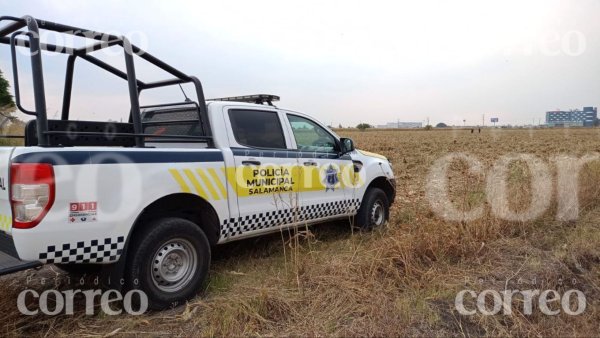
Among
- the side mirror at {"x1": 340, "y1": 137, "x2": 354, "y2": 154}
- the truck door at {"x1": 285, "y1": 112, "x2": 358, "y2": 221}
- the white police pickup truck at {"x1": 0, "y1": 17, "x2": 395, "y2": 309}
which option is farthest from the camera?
the side mirror at {"x1": 340, "y1": 137, "x2": 354, "y2": 154}

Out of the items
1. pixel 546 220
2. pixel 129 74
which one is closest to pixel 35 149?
pixel 129 74

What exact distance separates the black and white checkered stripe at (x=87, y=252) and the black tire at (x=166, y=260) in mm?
179

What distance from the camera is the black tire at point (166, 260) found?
3496mm

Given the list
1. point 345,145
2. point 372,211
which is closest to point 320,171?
point 345,145

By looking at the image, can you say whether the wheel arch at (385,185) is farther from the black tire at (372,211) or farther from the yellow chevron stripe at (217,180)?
the yellow chevron stripe at (217,180)

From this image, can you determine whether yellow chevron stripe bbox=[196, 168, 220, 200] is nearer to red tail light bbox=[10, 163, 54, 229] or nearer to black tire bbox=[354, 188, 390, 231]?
red tail light bbox=[10, 163, 54, 229]

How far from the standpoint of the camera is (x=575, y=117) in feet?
406

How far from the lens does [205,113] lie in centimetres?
429

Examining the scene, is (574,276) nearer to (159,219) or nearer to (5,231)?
(159,219)

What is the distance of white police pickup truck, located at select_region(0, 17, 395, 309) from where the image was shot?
301 cm

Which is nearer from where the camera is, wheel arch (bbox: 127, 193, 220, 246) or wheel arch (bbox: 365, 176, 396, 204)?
wheel arch (bbox: 127, 193, 220, 246)

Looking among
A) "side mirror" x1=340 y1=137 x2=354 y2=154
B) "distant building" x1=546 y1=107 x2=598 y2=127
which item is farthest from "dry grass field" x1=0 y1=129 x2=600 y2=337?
"distant building" x1=546 y1=107 x2=598 y2=127

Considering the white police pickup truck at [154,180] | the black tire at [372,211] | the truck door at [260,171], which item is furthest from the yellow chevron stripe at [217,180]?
the black tire at [372,211]

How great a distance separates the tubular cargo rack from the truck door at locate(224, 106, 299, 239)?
37 centimetres
